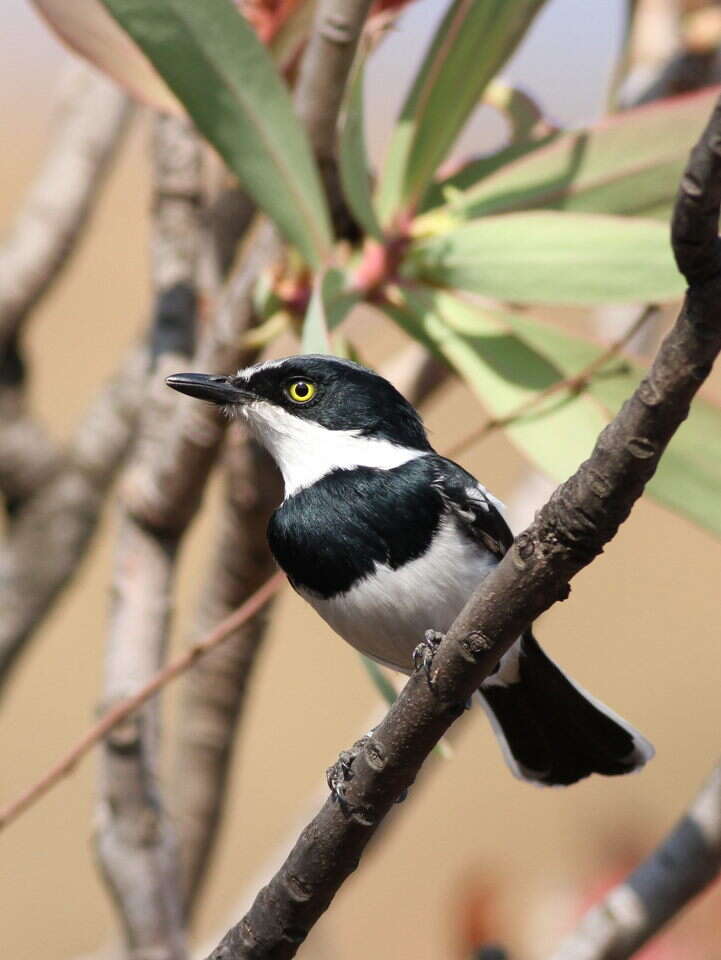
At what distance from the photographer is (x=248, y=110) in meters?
2.72

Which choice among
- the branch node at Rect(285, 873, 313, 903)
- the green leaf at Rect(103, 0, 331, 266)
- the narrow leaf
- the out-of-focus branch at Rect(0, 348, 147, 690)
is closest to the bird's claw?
the branch node at Rect(285, 873, 313, 903)

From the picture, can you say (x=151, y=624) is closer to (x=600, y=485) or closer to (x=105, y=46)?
(x=105, y=46)

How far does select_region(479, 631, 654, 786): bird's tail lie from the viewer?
2592mm

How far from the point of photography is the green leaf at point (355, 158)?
8.95 feet

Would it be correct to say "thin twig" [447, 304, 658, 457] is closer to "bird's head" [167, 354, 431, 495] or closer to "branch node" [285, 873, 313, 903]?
"bird's head" [167, 354, 431, 495]

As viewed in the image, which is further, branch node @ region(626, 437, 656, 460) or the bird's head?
the bird's head

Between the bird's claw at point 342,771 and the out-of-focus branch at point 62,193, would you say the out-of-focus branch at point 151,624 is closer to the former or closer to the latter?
the out-of-focus branch at point 62,193

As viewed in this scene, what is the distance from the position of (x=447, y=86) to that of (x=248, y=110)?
42cm

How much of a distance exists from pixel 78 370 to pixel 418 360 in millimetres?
10797

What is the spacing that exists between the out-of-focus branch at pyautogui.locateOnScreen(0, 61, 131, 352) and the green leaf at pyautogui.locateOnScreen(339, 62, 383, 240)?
50.3 inches

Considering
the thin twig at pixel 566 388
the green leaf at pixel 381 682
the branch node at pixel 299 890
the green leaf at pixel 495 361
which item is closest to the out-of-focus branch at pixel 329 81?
the green leaf at pixel 495 361

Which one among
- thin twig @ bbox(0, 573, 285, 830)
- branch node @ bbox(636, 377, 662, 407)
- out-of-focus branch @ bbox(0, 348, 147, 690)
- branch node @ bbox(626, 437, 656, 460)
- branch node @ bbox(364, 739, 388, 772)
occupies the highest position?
branch node @ bbox(636, 377, 662, 407)

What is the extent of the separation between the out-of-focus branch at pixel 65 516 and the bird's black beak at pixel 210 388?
1065 millimetres

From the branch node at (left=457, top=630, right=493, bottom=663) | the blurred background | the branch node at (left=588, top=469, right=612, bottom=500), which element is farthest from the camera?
the blurred background
